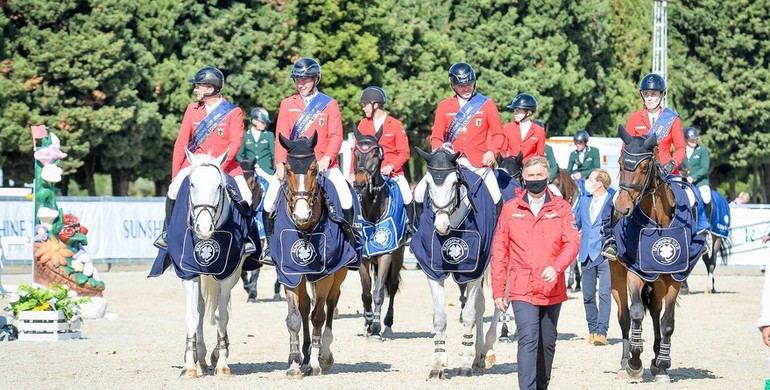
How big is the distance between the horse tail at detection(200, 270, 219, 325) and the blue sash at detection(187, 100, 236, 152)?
133 cm

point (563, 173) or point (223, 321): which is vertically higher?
point (563, 173)

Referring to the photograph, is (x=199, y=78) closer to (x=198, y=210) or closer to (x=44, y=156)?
(x=198, y=210)

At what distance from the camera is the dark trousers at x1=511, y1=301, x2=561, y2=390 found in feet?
35.3

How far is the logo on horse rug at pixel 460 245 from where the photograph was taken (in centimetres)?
1412

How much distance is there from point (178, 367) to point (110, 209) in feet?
62.3

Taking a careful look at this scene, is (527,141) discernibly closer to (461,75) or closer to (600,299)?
(600,299)

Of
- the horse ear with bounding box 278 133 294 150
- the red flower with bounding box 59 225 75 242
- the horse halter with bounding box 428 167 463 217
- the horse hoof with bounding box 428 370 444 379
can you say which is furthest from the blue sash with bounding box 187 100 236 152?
the red flower with bounding box 59 225 75 242

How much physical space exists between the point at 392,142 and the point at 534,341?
7990mm

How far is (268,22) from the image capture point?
167 ft

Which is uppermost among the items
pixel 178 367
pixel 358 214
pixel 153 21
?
pixel 153 21

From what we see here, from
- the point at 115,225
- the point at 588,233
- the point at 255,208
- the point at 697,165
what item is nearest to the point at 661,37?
the point at 115,225

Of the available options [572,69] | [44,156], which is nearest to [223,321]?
[44,156]

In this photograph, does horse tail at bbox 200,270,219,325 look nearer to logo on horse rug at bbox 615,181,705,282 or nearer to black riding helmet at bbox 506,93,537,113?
logo on horse rug at bbox 615,181,705,282

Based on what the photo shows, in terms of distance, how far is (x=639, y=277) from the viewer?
45.8 feet
